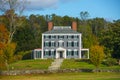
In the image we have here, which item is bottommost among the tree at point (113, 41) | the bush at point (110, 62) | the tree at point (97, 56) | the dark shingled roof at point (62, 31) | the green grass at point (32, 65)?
the green grass at point (32, 65)

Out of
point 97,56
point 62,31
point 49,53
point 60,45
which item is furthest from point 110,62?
point 62,31

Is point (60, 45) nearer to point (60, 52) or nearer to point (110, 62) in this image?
point (60, 52)

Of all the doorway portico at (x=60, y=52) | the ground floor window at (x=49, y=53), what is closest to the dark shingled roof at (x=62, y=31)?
the doorway portico at (x=60, y=52)

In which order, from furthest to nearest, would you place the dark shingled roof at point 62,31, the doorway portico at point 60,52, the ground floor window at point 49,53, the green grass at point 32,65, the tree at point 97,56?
the dark shingled roof at point 62,31 < the ground floor window at point 49,53 < the doorway portico at point 60,52 < the green grass at point 32,65 < the tree at point 97,56

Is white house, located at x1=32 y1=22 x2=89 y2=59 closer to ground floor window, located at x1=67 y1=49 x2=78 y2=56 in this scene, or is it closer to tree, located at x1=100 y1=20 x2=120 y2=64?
ground floor window, located at x1=67 y1=49 x2=78 y2=56

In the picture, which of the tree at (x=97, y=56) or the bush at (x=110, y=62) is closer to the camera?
the tree at (x=97, y=56)

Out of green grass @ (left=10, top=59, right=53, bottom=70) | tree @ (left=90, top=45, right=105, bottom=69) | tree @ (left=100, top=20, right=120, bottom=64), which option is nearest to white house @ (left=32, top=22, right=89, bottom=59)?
tree @ (left=100, top=20, right=120, bottom=64)

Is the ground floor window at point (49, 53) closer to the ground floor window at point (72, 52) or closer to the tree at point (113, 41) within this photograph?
the ground floor window at point (72, 52)

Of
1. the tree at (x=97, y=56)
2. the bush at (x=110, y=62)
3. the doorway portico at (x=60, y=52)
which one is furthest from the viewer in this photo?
the doorway portico at (x=60, y=52)

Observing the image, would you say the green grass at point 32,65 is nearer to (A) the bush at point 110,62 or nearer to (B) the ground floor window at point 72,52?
(A) the bush at point 110,62

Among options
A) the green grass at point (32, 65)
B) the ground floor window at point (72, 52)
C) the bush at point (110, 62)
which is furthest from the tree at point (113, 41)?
the green grass at point (32, 65)

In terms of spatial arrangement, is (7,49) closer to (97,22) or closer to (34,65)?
(34,65)

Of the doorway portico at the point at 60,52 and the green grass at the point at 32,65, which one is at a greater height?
the doorway portico at the point at 60,52

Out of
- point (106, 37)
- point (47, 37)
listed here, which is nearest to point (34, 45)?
point (47, 37)
